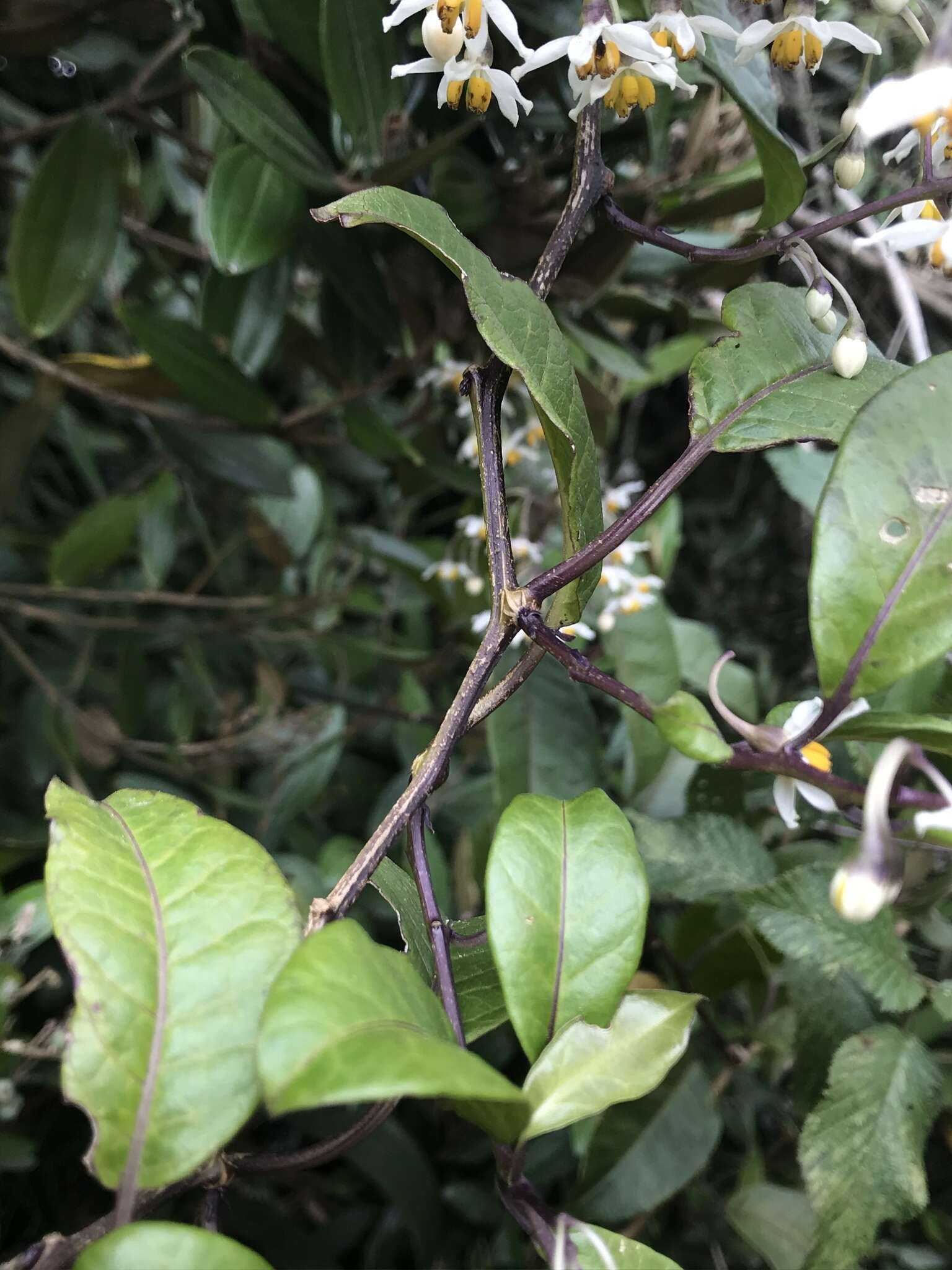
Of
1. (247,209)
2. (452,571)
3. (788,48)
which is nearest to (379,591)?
(452,571)

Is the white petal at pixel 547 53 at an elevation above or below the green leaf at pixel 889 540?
above

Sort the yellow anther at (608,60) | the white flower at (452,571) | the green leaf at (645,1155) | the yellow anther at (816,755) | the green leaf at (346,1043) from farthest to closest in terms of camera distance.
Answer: the white flower at (452,571) < the green leaf at (645,1155) < the yellow anther at (608,60) < the yellow anther at (816,755) < the green leaf at (346,1043)

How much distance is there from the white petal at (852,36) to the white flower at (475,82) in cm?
15

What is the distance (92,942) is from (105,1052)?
3 centimetres

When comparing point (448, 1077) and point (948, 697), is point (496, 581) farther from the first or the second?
point (948, 697)

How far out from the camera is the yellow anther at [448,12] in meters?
0.40

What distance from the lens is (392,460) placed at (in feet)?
2.80

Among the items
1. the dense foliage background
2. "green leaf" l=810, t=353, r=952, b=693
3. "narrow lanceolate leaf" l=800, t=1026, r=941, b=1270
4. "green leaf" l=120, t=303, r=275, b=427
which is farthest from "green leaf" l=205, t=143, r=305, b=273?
"narrow lanceolate leaf" l=800, t=1026, r=941, b=1270

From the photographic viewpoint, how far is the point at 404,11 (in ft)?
1.33

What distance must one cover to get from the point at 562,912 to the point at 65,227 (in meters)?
0.70

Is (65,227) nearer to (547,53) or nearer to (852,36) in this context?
(547,53)

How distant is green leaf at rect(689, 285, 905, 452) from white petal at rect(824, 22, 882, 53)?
0.39 feet

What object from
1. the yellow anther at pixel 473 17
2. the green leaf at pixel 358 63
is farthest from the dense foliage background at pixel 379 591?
the yellow anther at pixel 473 17

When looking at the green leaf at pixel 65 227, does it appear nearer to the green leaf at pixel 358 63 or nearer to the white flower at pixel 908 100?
the green leaf at pixel 358 63
